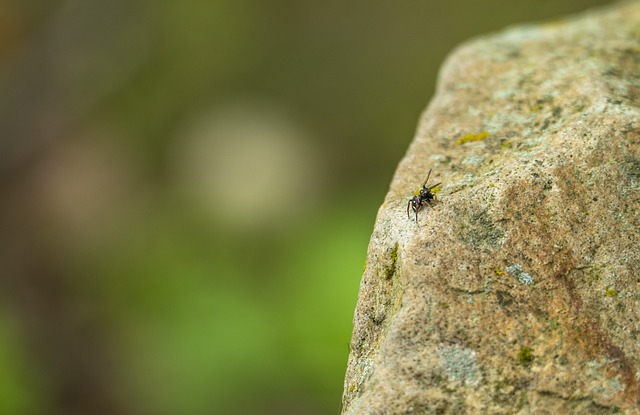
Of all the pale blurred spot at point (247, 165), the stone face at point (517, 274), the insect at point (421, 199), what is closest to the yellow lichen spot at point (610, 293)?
the stone face at point (517, 274)

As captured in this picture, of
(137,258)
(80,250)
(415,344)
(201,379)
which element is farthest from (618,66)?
(80,250)

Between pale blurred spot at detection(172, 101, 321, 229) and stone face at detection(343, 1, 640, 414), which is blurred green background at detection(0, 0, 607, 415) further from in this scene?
stone face at detection(343, 1, 640, 414)

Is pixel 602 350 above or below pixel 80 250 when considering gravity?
above

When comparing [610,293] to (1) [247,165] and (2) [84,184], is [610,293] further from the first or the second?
(2) [84,184]

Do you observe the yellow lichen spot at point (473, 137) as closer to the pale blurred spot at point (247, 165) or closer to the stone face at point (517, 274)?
the stone face at point (517, 274)

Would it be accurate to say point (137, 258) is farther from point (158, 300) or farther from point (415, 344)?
point (415, 344)

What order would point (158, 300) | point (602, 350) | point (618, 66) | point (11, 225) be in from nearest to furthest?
point (602, 350) < point (618, 66) < point (158, 300) < point (11, 225)

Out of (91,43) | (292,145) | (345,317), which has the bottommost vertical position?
(345,317)

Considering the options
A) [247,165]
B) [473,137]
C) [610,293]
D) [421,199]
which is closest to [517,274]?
[610,293]
